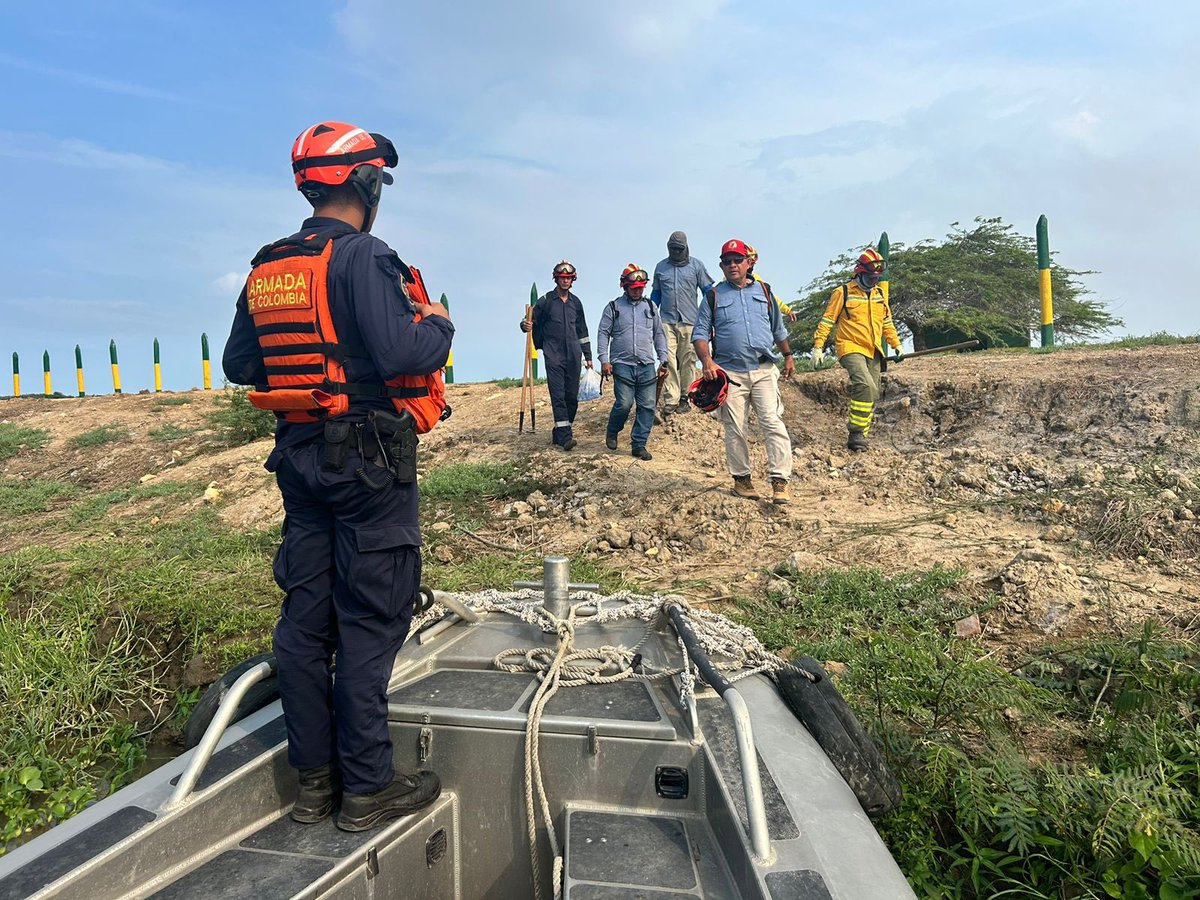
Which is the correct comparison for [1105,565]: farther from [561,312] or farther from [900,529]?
[561,312]

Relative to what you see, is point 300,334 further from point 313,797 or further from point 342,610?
point 313,797

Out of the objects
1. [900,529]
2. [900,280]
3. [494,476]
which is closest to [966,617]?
[900,529]

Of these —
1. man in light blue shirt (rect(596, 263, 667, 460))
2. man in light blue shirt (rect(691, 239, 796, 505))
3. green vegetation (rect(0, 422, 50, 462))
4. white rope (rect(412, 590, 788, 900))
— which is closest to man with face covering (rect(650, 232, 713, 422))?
man in light blue shirt (rect(596, 263, 667, 460))

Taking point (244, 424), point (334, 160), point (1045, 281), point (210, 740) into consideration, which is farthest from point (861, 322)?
point (244, 424)

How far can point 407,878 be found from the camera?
1.90 metres

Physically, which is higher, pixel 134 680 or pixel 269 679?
pixel 269 679

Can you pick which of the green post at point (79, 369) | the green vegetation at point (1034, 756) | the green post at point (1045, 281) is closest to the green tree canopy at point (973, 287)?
the green post at point (1045, 281)

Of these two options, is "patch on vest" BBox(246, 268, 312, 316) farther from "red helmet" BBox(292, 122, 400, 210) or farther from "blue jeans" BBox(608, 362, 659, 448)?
"blue jeans" BBox(608, 362, 659, 448)

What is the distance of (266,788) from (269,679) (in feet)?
1.96

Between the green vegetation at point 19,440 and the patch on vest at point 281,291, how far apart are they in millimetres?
13873

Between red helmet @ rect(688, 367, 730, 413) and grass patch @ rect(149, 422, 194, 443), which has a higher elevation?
red helmet @ rect(688, 367, 730, 413)

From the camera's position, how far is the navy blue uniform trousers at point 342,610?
6.22 ft

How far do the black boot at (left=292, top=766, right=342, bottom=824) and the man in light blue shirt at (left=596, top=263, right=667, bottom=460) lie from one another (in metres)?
5.88

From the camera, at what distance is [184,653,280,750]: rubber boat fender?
2369 millimetres
